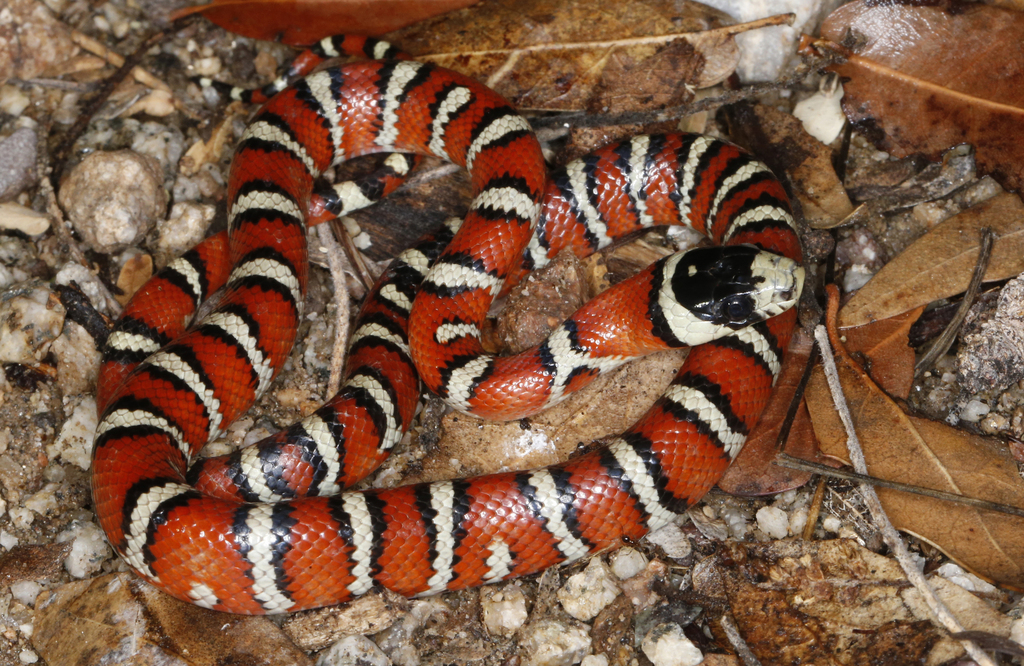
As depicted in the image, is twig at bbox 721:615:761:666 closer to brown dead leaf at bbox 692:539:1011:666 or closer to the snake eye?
brown dead leaf at bbox 692:539:1011:666

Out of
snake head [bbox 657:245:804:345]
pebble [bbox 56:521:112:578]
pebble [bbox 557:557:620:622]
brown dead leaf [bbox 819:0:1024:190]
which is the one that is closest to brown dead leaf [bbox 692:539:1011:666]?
pebble [bbox 557:557:620:622]

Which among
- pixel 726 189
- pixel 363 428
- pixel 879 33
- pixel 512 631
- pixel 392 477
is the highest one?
pixel 879 33

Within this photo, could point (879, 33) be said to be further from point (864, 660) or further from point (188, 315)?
point (188, 315)

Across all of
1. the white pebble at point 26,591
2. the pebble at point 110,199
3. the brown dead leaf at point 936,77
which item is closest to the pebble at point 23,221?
the pebble at point 110,199

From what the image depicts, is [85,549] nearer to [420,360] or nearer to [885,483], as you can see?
[420,360]

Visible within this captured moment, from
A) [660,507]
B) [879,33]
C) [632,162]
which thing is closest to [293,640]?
[660,507]

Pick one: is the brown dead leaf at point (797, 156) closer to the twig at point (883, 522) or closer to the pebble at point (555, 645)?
the twig at point (883, 522)
